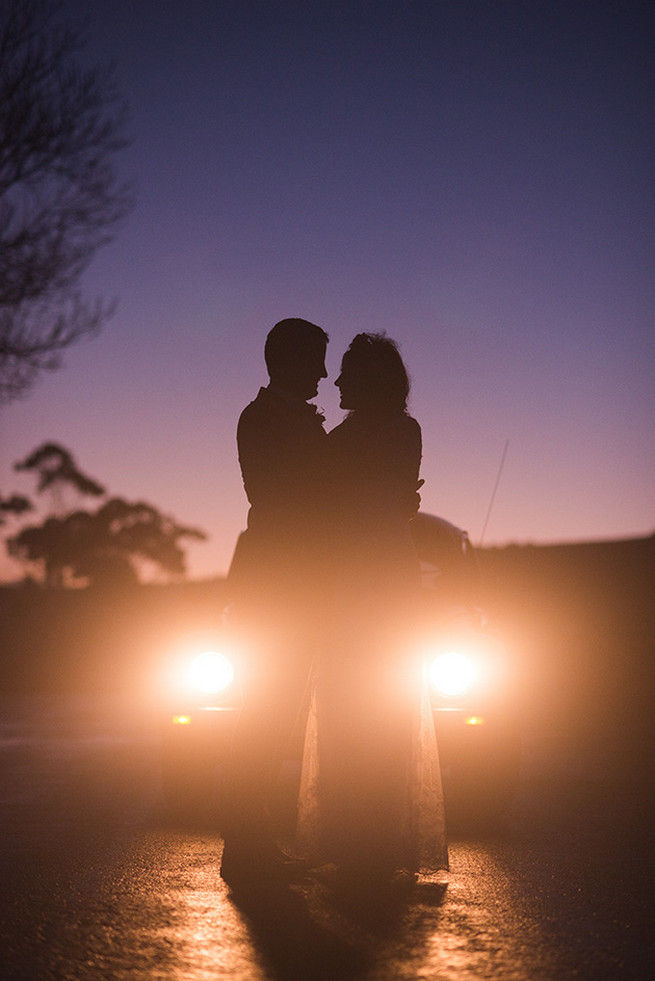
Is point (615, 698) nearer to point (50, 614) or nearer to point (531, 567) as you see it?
point (531, 567)

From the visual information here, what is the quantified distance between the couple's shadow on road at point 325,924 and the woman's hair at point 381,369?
1.89 m

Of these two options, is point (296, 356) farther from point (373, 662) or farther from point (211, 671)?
point (211, 671)

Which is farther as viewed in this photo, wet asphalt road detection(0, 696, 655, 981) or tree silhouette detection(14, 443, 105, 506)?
tree silhouette detection(14, 443, 105, 506)

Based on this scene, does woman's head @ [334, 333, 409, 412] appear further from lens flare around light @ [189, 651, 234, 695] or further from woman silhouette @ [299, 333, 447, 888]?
lens flare around light @ [189, 651, 234, 695]

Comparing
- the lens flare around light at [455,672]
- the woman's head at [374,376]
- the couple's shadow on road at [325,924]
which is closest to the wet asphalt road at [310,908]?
the couple's shadow on road at [325,924]

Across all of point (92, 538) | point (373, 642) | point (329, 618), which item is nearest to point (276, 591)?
point (329, 618)

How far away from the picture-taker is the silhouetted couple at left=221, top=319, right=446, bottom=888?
4234mm

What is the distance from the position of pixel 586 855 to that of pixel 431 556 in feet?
6.73

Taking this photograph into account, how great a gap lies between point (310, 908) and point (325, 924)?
8.4 inches

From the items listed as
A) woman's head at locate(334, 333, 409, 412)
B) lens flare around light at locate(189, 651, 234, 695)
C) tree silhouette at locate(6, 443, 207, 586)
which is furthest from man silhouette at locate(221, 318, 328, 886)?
tree silhouette at locate(6, 443, 207, 586)

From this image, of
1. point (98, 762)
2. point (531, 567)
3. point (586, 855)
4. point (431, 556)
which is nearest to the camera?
point (586, 855)

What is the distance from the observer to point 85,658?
24.6 metres

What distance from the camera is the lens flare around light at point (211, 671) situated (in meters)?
5.40

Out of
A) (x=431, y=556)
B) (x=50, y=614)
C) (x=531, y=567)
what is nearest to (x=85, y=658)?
(x=50, y=614)
